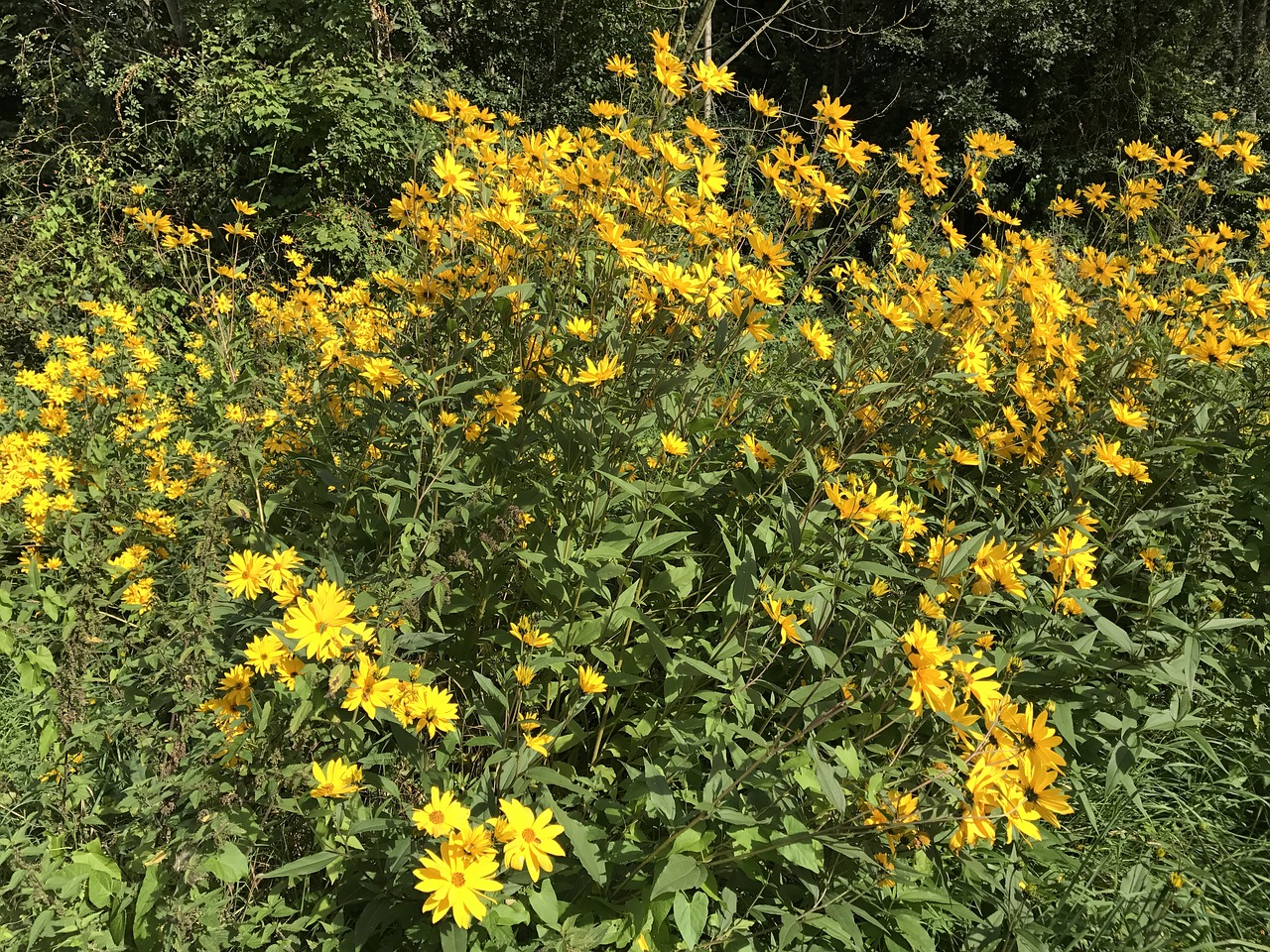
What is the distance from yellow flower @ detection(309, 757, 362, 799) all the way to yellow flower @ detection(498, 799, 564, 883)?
0.30 m

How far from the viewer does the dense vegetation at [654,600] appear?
4.23ft

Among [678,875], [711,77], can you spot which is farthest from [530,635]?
[711,77]

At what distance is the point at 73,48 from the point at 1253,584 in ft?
27.7

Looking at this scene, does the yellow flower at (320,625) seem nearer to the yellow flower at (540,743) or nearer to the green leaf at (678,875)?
the yellow flower at (540,743)

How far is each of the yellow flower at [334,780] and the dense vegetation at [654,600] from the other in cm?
1

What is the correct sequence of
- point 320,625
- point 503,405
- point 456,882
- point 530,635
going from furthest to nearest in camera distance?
point 503,405 < point 530,635 < point 320,625 < point 456,882

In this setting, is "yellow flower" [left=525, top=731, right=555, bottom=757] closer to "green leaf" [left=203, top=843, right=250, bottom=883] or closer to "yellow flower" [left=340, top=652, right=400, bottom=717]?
"yellow flower" [left=340, top=652, right=400, bottom=717]

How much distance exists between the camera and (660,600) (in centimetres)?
183

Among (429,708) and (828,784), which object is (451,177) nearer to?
(429,708)

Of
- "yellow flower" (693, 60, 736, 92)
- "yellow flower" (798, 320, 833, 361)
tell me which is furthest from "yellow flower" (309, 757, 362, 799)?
"yellow flower" (693, 60, 736, 92)

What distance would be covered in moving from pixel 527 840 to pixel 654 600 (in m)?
0.81

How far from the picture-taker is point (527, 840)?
1.08 m

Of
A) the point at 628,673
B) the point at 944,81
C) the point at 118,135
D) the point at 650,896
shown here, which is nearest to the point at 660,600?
the point at 628,673

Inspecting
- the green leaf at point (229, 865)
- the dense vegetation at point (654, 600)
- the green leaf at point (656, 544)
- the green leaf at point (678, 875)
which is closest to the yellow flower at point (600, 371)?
the dense vegetation at point (654, 600)
